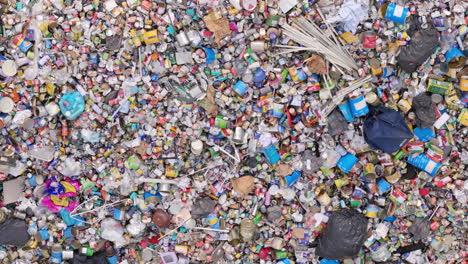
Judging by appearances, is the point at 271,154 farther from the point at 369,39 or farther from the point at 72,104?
the point at 72,104

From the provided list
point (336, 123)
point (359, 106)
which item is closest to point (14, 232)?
point (336, 123)

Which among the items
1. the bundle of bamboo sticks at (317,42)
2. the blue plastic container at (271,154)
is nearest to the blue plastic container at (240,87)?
the bundle of bamboo sticks at (317,42)

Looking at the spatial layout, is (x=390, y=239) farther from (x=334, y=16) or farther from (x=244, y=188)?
(x=334, y=16)

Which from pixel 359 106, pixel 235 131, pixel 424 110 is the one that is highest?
pixel 359 106

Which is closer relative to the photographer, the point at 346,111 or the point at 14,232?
the point at 346,111

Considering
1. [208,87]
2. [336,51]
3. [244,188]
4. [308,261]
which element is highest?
[336,51]

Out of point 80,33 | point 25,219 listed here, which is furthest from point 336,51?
point 25,219
